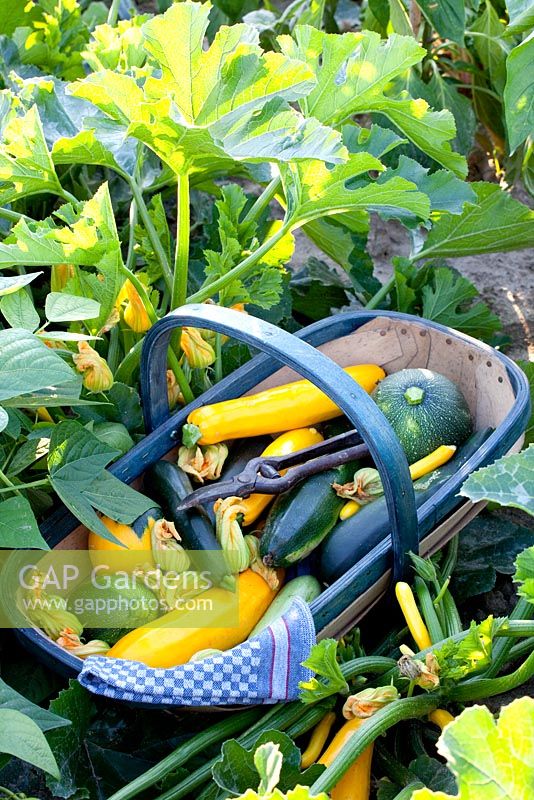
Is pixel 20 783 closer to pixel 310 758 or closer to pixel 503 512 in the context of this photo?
pixel 310 758

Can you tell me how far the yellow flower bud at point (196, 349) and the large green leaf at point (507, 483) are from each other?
68cm

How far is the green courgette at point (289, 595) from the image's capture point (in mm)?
1405

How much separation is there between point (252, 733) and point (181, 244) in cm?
80

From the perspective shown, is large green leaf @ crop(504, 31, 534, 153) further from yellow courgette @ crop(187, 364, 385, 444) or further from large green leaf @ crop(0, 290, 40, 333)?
large green leaf @ crop(0, 290, 40, 333)

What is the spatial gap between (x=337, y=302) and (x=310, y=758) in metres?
1.15

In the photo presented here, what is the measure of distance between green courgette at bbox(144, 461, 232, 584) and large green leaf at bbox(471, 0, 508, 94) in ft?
4.79

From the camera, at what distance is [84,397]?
5.26 feet

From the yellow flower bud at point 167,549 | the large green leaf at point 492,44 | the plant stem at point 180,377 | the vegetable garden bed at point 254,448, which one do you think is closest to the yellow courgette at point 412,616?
the vegetable garden bed at point 254,448

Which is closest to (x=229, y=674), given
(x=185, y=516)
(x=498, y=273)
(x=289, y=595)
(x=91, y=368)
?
(x=289, y=595)

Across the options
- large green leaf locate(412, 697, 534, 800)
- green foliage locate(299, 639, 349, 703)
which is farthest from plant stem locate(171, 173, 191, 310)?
large green leaf locate(412, 697, 534, 800)

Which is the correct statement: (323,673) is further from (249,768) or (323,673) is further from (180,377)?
(180,377)

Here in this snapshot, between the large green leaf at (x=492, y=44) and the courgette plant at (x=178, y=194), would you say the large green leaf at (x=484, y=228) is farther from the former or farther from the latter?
the large green leaf at (x=492, y=44)

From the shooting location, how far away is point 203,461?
1591 millimetres

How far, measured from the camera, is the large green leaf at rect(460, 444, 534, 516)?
3.65 ft
